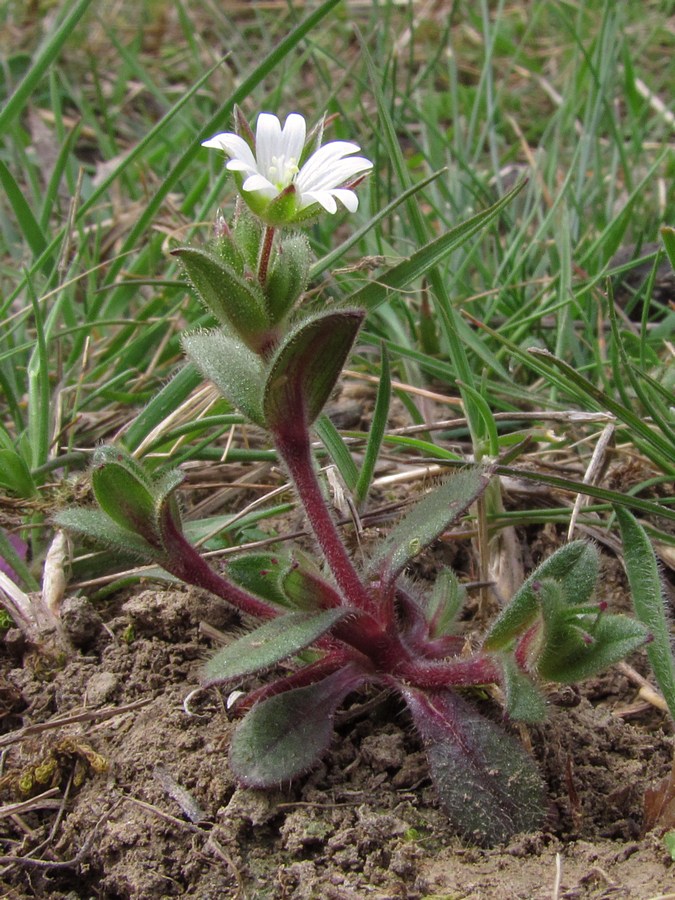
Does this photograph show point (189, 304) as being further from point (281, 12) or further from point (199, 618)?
point (281, 12)

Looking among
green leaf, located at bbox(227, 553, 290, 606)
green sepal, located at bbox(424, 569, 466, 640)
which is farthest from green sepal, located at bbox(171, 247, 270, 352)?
green sepal, located at bbox(424, 569, 466, 640)

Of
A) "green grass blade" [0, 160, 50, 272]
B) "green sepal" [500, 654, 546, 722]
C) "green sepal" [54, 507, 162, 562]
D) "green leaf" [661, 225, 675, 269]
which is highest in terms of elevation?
"green grass blade" [0, 160, 50, 272]

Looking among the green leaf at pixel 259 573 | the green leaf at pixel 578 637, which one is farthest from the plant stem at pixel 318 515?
the green leaf at pixel 578 637

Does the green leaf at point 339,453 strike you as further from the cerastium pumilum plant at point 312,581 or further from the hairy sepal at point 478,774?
the hairy sepal at point 478,774

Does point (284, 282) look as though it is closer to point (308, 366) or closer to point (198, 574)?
point (308, 366)

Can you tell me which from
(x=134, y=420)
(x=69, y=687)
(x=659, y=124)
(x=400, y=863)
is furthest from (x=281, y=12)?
(x=400, y=863)

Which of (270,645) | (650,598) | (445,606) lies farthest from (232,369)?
(650,598)

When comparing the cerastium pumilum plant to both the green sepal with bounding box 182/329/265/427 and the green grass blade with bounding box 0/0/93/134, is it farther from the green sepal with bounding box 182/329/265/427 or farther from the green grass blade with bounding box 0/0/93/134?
the green grass blade with bounding box 0/0/93/134
